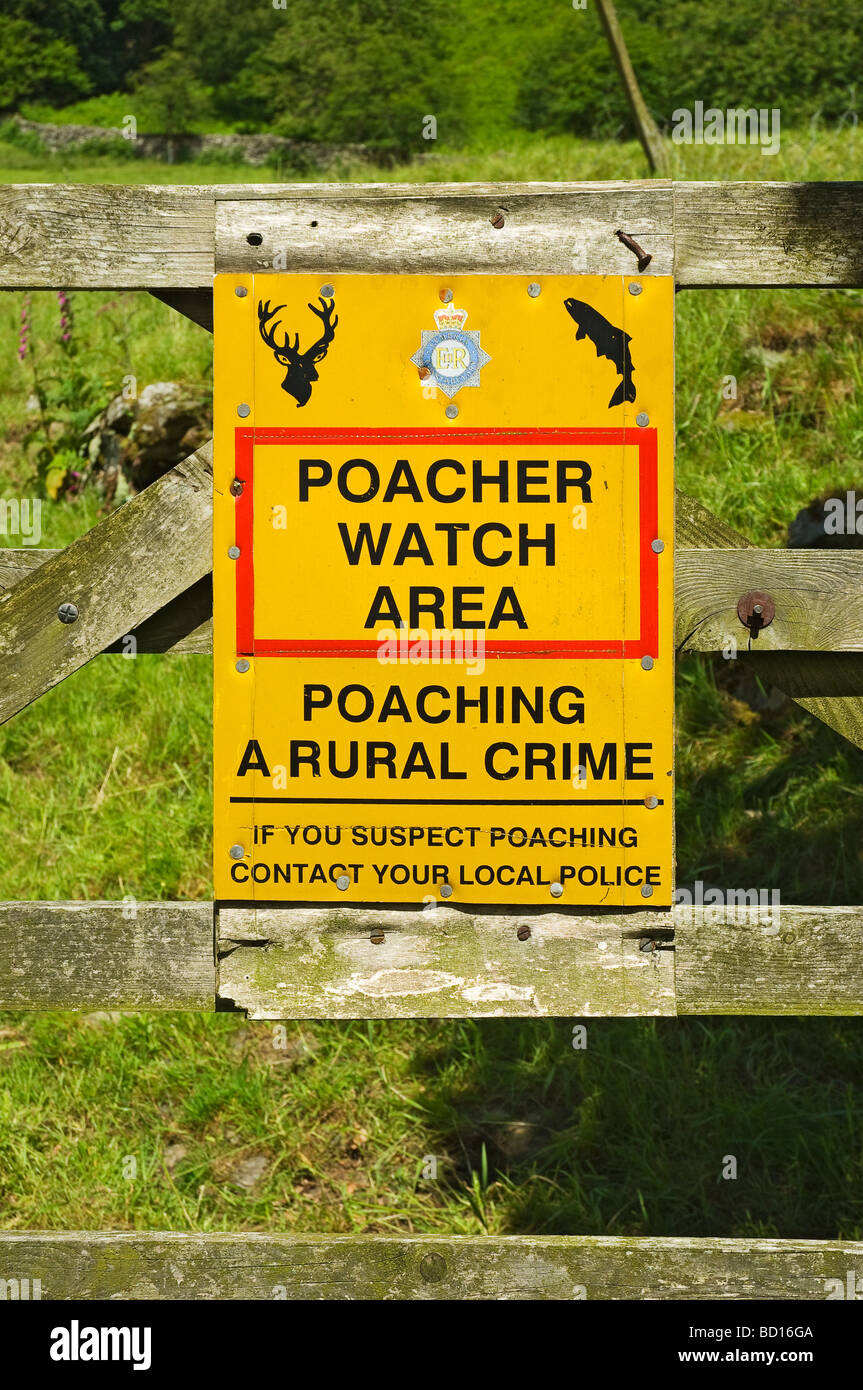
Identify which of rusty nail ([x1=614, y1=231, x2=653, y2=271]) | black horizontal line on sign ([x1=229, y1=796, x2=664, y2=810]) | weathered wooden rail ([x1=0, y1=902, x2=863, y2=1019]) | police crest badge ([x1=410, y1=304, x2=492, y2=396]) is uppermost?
rusty nail ([x1=614, y1=231, x2=653, y2=271])

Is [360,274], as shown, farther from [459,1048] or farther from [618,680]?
[459,1048]

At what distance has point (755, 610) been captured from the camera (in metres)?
2.23

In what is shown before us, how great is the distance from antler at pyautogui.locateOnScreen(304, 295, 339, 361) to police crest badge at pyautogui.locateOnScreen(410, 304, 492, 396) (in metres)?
0.16

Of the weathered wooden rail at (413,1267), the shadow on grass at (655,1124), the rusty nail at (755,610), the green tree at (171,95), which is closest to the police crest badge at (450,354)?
the rusty nail at (755,610)

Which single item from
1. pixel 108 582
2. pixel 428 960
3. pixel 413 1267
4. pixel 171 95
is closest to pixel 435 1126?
pixel 413 1267

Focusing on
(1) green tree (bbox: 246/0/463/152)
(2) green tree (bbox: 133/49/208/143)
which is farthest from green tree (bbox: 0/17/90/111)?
(1) green tree (bbox: 246/0/463/152)

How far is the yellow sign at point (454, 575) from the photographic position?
2.20 meters

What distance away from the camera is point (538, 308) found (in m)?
2.19

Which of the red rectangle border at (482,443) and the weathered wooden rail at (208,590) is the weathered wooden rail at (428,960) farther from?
the red rectangle border at (482,443)

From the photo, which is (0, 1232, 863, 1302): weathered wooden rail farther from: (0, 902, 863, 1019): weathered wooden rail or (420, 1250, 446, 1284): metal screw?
(0, 902, 863, 1019): weathered wooden rail

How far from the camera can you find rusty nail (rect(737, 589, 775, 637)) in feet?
7.32

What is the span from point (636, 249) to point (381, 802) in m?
1.12

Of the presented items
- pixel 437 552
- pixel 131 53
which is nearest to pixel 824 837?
pixel 437 552

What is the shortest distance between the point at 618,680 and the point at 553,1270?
1167 millimetres
